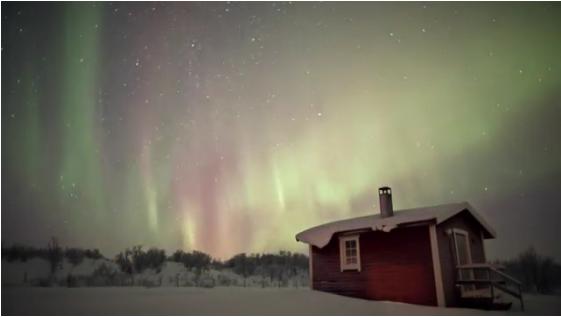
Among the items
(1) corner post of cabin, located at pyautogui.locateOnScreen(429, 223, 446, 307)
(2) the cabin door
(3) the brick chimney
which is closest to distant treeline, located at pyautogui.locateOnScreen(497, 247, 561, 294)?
(2) the cabin door

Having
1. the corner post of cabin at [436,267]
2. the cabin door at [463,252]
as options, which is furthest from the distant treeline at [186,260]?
the corner post of cabin at [436,267]

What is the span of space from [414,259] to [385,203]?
8.68ft

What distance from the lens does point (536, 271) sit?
2588 centimetres

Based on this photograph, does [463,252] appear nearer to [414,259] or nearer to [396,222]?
[414,259]

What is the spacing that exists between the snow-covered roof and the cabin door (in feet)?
2.68

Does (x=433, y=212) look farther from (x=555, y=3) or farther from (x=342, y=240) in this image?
(x=555, y=3)

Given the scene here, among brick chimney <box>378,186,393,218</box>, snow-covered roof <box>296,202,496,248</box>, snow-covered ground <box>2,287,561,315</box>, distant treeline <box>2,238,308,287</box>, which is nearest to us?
snow-covered ground <box>2,287,561,315</box>

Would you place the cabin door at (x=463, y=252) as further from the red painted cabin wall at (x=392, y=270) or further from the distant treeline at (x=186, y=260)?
the distant treeline at (x=186, y=260)

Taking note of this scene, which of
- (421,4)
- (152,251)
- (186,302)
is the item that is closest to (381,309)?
(186,302)

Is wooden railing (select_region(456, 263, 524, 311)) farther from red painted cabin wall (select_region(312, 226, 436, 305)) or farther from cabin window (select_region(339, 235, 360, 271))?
cabin window (select_region(339, 235, 360, 271))

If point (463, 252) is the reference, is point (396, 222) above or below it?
above

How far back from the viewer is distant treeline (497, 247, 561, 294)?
23.7 metres

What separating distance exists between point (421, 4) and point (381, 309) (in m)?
13.2

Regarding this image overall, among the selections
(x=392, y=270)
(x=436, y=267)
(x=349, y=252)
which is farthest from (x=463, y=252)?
(x=349, y=252)
